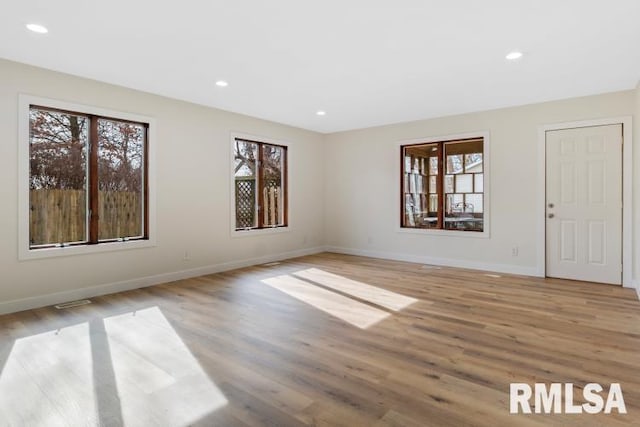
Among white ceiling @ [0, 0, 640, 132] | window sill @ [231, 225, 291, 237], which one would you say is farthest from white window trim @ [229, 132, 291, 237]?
white ceiling @ [0, 0, 640, 132]

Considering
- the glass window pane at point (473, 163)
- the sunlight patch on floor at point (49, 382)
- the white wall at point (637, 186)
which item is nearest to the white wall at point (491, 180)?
the white wall at point (637, 186)

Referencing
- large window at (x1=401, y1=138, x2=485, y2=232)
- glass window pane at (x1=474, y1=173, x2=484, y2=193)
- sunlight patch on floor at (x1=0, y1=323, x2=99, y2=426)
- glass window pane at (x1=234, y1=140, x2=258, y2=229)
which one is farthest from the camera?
glass window pane at (x1=234, y1=140, x2=258, y2=229)

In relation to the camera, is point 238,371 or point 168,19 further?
point 168,19

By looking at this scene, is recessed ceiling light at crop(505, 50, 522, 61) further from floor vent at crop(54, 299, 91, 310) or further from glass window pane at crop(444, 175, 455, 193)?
floor vent at crop(54, 299, 91, 310)

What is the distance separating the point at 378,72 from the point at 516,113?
2653mm

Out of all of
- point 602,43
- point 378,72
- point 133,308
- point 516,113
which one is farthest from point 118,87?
point 516,113

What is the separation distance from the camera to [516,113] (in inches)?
205

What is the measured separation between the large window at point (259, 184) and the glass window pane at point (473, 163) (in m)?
3.21

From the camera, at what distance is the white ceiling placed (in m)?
2.60

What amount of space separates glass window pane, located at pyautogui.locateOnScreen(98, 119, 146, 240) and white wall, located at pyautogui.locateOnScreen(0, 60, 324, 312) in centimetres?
Result: 23

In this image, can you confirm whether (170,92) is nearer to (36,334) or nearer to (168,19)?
(168,19)

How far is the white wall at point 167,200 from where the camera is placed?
3521mm

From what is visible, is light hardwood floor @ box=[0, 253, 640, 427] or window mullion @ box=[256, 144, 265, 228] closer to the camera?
light hardwood floor @ box=[0, 253, 640, 427]

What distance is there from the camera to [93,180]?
13.6 ft
